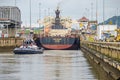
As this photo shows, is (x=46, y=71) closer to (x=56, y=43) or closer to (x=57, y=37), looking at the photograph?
(x=56, y=43)

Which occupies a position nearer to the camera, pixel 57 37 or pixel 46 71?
pixel 46 71

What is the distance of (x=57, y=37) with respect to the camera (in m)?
118

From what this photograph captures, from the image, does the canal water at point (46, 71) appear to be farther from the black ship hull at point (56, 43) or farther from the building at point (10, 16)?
the building at point (10, 16)

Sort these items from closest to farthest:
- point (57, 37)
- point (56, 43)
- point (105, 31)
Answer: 1. point (56, 43)
2. point (57, 37)
3. point (105, 31)

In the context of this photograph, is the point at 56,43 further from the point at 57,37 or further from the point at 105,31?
the point at 105,31

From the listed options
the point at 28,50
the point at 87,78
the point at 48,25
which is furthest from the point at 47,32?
the point at 87,78

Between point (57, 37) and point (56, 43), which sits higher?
point (57, 37)

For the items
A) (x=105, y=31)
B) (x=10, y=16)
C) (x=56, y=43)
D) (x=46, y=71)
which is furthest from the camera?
(x=10, y=16)

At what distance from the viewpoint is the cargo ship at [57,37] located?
4596 inches

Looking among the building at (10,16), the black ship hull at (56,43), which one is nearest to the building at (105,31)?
the black ship hull at (56,43)

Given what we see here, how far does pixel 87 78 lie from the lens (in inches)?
1348

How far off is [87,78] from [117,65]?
6.98 metres

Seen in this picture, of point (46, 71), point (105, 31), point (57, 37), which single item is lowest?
point (46, 71)

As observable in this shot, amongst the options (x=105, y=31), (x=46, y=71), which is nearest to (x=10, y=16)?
(x=105, y=31)
